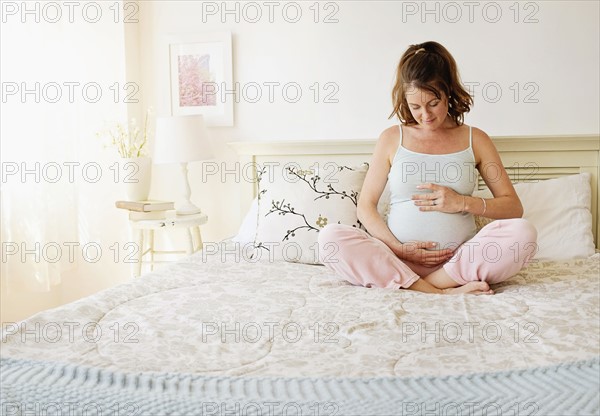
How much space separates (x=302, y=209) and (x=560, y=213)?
3.25ft

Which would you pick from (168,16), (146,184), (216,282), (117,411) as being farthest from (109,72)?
(117,411)

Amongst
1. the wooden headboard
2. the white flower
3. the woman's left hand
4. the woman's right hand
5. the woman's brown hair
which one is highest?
the woman's brown hair

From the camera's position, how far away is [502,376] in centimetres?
111

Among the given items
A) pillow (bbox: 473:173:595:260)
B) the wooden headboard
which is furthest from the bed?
the wooden headboard

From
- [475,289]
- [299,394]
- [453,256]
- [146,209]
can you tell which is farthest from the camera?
[146,209]

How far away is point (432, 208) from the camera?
6.72 feet

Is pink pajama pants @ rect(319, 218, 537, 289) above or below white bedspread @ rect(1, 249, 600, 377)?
above

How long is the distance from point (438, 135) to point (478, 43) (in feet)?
2.85

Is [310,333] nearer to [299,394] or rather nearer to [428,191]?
[299,394]

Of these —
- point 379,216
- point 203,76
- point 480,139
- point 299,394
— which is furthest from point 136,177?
point 299,394

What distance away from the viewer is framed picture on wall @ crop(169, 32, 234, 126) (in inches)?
122

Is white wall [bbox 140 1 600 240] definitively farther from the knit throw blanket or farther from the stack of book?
the knit throw blanket

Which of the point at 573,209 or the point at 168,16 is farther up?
the point at 168,16

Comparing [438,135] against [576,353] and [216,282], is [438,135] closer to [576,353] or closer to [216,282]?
[216,282]
